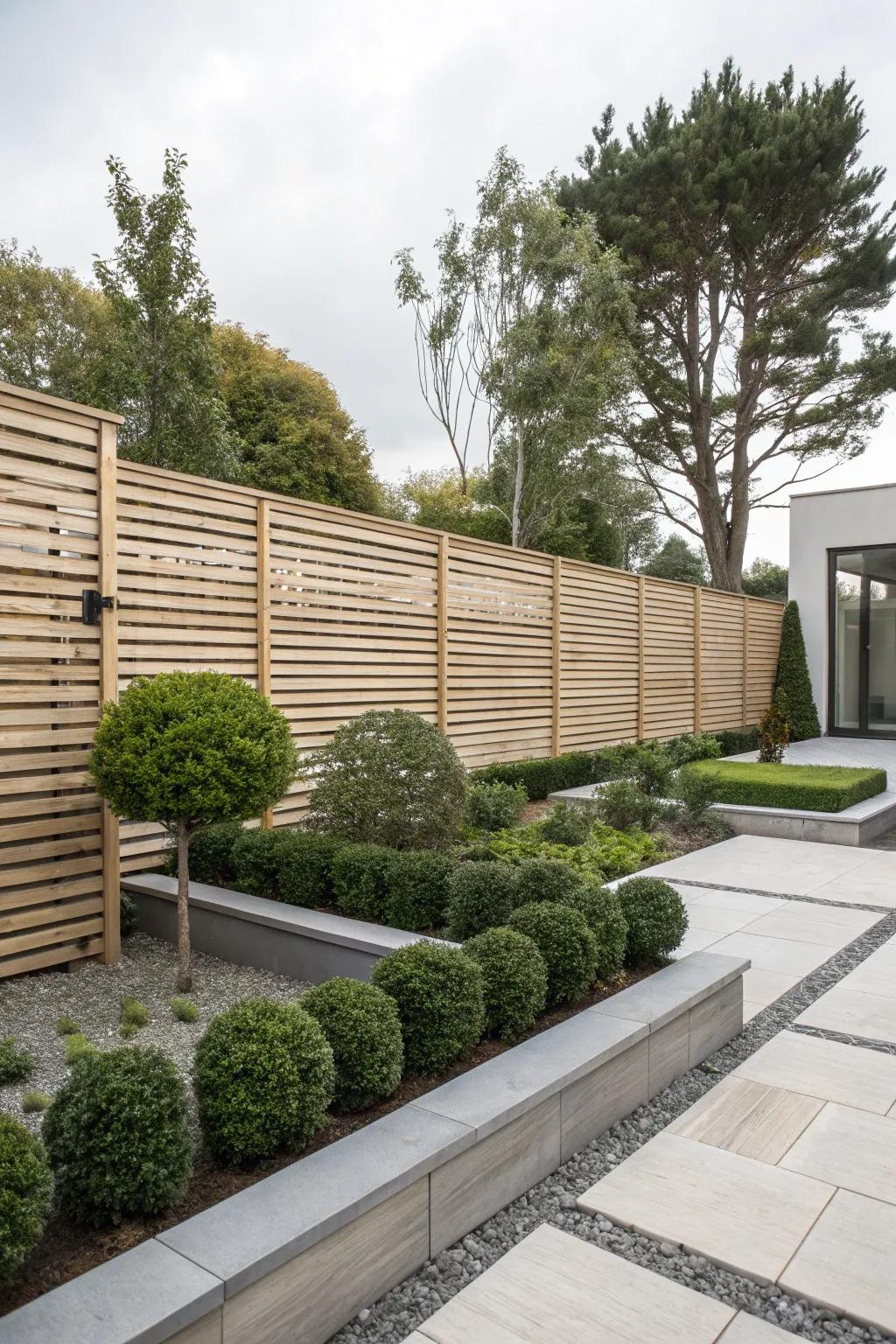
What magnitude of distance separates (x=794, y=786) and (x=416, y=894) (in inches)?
187

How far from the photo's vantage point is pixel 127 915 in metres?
4.18

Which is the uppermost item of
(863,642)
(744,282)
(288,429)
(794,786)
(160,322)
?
(744,282)

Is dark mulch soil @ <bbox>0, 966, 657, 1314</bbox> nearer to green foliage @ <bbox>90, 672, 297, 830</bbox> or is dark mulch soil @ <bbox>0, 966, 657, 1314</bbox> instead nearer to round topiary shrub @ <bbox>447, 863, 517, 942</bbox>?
round topiary shrub @ <bbox>447, 863, 517, 942</bbox>

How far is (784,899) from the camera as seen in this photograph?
5.12m

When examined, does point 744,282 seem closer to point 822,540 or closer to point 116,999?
point 822,540

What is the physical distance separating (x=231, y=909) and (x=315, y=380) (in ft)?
69.2

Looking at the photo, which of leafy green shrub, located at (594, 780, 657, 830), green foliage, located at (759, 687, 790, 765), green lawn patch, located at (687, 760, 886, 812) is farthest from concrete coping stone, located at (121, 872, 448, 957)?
green foliage, located at (759, 687, 790, 765)

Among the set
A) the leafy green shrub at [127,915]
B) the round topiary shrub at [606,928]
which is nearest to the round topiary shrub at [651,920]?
the round topiary shrub at [606,928]

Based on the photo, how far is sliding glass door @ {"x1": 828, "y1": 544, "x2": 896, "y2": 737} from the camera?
46.0 ft

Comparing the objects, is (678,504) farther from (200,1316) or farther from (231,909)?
(200,1316)

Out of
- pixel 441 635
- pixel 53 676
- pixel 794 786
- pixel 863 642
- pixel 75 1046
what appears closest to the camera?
pixel 75 1046

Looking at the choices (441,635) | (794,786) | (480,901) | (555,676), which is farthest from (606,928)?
(555,676)

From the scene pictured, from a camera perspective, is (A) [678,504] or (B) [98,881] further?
(A) [678,504]

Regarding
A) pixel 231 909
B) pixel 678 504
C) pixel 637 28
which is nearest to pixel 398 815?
pixel 231 909
